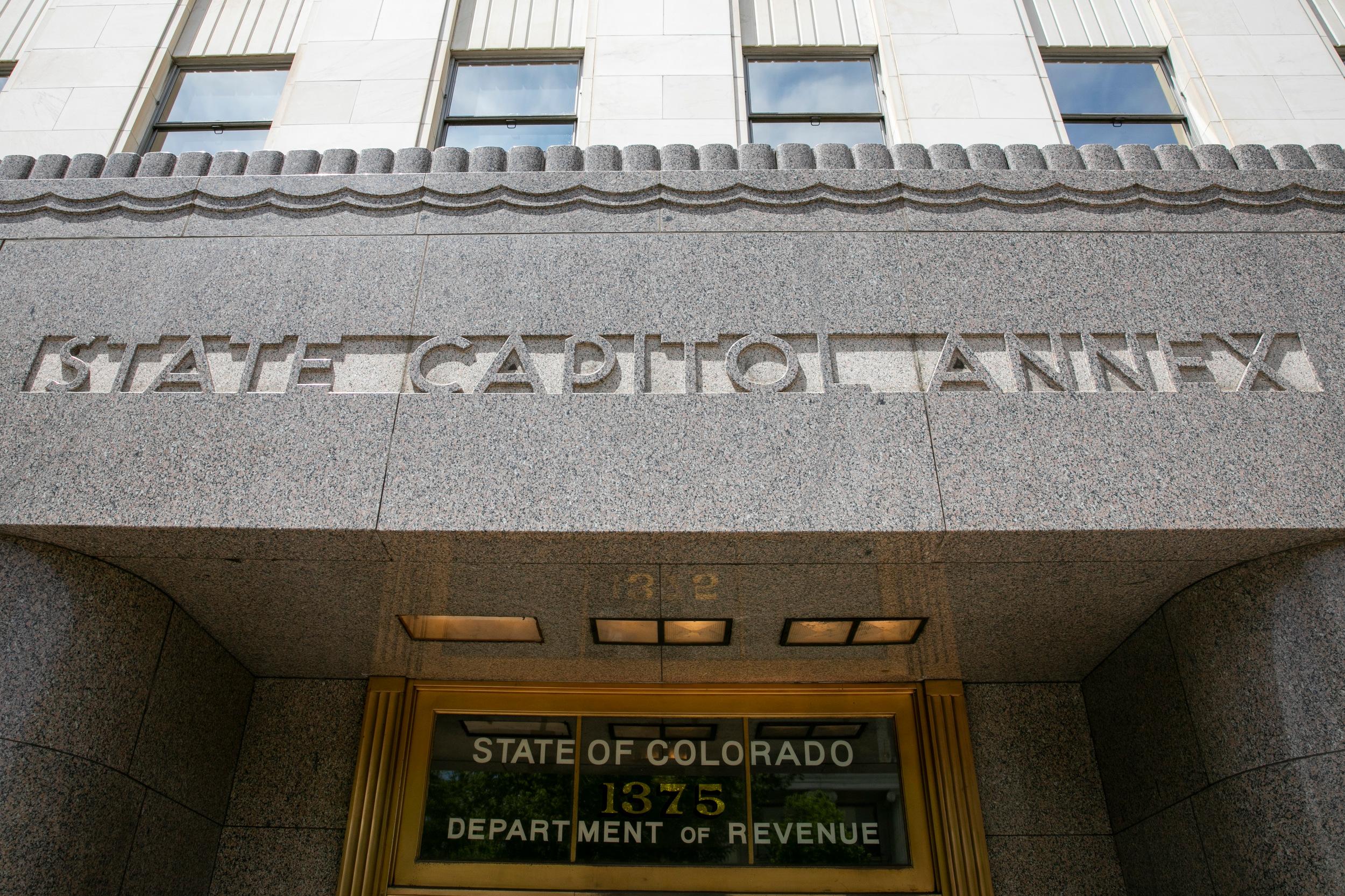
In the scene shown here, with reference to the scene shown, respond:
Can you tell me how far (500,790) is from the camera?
250 inches

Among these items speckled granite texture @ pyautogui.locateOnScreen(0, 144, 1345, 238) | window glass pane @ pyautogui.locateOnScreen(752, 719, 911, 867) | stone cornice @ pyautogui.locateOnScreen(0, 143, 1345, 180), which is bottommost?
window glass pane @ pyautogui.locateOnScreen(752, 719, 911, 867)

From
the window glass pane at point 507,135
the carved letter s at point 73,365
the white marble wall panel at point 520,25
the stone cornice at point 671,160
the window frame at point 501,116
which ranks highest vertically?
the white marble wall panel at point 520,25

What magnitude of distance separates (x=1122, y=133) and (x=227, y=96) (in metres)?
8.11

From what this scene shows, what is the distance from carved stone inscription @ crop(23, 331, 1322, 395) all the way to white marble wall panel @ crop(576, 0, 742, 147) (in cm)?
269

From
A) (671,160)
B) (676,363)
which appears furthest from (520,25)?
(676,363)

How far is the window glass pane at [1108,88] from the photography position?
318 inches

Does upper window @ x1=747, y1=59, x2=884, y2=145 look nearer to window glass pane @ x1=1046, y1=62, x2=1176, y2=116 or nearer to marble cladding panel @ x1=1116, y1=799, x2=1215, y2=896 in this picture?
window glass pane @ x1=1046, y1=62, x2=1176, y2=116

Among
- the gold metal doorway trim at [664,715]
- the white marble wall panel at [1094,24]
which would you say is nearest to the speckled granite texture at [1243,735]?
the gold metal doorway trim at [664,715]

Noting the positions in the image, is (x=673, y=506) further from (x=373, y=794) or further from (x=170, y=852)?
(x=170, y=852)

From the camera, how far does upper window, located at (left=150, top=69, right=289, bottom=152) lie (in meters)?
7.90

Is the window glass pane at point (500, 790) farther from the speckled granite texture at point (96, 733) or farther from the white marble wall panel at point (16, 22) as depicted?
the white marble wall panel at point (16, 22)

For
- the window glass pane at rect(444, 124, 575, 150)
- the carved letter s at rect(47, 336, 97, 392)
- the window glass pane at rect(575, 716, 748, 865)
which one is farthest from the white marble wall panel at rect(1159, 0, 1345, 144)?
the carved letter s at rect(47, 336, 97, 392)

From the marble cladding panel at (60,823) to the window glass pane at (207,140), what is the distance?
17.5 ft

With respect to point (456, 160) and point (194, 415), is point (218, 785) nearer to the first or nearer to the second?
point (194, 415)
